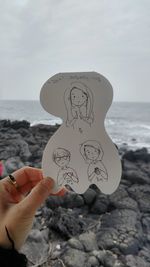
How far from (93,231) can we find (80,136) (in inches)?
98.2

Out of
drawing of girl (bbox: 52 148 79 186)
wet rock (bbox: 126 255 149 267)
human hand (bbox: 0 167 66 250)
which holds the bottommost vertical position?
wet rock (bbox: 126 255 149 267)

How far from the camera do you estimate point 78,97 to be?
3.19 feet

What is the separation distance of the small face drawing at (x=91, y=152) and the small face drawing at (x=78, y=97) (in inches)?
5.4

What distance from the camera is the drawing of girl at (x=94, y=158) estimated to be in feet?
3.22

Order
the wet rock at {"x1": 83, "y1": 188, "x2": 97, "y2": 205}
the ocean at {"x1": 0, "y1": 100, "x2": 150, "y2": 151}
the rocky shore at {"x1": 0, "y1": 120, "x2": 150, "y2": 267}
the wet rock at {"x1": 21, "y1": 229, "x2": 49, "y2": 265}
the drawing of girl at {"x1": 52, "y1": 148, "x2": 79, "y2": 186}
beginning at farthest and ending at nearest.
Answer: the ocean at {"x1": 0, "y1": 100, "x2": 150, "y2": 151}
the wet rock at {"x1": 83, "y1": 188, "x2": 97, "y2": 205}
the rocky shore at {"x1": 0, "y1": 120, "x2": 150, "y2": 267}
the wet rock at {"x1": 21, "y1": 229, "x2": 49, "y2": 265}
the drawing of girl at {"x1": 52, "y1": 148, "x2": 79, "y2": 186}

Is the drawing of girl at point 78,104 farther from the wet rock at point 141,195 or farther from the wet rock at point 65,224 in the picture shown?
the wet rock at point 141,195

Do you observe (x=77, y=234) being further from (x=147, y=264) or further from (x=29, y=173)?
(x=29, y=173)

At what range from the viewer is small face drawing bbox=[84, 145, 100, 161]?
0.98 metres

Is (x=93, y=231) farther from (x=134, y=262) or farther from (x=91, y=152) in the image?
(x=91, y=152)

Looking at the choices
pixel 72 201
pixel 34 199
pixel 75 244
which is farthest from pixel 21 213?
pixel 72 201

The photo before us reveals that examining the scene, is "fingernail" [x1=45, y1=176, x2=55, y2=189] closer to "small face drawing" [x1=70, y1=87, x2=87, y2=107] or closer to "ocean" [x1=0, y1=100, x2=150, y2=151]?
"small face drawing" [x1=70, y1=87, x2=87, y2=107]

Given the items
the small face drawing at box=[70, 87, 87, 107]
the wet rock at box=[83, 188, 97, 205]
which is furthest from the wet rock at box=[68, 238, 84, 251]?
the small face drawing at box=[70, 87, 87, 107]

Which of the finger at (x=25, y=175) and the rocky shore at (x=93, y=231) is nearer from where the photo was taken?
the finger at (x=25, y=175)

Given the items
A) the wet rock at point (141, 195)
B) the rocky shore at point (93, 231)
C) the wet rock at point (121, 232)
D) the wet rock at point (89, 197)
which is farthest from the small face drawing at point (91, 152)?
the wet rock at point (141, 195)
